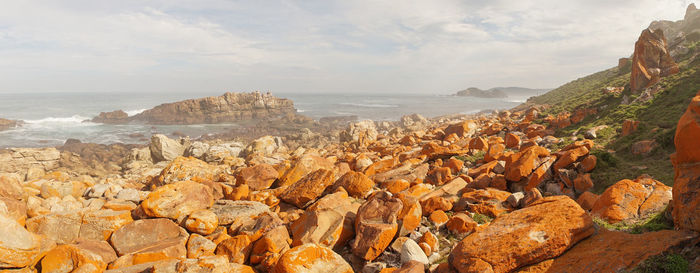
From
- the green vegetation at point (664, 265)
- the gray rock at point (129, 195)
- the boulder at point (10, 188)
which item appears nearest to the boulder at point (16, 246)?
the gray rock at point (129, 195)

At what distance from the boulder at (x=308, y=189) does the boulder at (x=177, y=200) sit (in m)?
2.90

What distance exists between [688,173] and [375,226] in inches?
241

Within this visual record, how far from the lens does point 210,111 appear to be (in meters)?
78.1

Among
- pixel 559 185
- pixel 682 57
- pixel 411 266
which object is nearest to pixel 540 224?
pixel 411 266

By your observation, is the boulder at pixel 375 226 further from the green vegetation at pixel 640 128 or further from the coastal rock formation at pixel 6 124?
the coastal rock formation at pixel 6 124

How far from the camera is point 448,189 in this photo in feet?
37.6

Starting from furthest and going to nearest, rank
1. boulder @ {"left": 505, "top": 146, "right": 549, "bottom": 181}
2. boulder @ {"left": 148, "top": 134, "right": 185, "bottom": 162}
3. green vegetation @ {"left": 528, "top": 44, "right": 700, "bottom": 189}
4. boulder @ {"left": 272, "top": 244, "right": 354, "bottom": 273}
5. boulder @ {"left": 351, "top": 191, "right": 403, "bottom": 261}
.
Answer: boulder @ {"left": 148, "top": 134, "right": 185, "bottom": 162}
boulder @ {"left": 505, "top": 146, "right": 549, "bottom": 181}
green vegetation @ {"left": 528, "top": 44, "right": 700, "bottom": 189}
boulder @ {"left": 351, "top": 191, "right": 403, "bottom": 261}
boulder @ {"left": 272, "top": 244, "right": 354, "bottom": 273}

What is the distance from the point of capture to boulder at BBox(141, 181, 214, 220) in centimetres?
Answer: 1022

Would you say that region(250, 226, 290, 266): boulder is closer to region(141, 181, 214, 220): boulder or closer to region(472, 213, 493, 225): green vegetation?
region(141, 181, 214, 220): boulder

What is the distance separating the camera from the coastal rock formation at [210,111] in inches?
2970

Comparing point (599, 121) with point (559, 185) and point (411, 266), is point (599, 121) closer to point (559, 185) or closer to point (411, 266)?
point (559, 185)

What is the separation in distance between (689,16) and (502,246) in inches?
3998

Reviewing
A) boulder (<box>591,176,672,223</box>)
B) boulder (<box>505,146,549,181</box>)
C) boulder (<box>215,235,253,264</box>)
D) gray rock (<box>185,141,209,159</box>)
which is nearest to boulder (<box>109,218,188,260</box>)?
boulder (<box>215,235,253,264</box>)

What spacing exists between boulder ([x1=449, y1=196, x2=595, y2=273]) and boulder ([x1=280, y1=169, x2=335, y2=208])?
6432 millimetres
